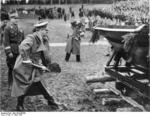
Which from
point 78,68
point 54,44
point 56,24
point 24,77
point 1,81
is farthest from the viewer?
point 56,24

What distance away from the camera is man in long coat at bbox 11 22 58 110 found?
505 centimetres

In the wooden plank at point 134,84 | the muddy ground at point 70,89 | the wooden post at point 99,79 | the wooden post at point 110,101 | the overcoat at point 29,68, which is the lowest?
the muddy ground at point 70,89

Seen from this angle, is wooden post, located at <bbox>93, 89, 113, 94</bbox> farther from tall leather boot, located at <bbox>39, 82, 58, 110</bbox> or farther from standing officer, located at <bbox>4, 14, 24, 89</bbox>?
standing officer, located at <bbox>4, 14, 24, 89</bbox>

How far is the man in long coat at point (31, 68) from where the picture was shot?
5055 mm

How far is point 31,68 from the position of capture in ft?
16.8

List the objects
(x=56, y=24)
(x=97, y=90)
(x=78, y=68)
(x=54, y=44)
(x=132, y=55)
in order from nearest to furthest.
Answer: (x=132, y=55), (x=97, y=90), (x=78, y=68), (x=54, y=44), (x=56, y=24)

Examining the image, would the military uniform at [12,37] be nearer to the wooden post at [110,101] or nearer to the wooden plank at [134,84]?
the wooden plank at [134,84]

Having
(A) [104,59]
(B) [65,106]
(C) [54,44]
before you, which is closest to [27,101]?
(B) [65,106]

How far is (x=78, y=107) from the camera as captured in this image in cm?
555

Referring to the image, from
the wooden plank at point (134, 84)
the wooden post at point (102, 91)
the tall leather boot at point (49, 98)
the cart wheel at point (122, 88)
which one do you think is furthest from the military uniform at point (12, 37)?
the cart wheel at point (122, 88)

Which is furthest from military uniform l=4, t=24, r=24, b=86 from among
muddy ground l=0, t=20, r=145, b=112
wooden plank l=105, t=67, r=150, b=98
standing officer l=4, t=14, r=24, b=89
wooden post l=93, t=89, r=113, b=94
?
wooden plank l=105, t=67, r=150, b=98

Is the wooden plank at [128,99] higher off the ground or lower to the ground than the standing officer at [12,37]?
lower

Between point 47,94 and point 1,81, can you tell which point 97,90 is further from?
point 1,81

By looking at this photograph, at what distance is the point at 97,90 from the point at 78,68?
8.75 feet
